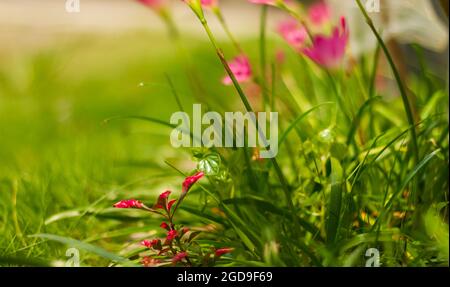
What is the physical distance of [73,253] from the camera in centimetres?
131

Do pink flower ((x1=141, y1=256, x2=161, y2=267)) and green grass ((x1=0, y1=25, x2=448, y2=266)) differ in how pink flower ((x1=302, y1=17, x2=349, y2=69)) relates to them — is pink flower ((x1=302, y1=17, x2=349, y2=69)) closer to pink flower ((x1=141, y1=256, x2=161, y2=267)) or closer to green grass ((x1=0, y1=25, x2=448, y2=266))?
green grass ((x1=0, y1=25, x2=448, y2=266))

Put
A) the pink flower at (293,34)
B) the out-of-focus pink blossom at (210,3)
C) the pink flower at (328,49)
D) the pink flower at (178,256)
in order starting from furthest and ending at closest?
the pink flower at (293,34), the out-of-focus pink blossom at (210,3), the pink flower at (328,49), the pink flower at (178,256)

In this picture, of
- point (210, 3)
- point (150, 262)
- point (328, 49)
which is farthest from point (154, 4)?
point (150, 262)

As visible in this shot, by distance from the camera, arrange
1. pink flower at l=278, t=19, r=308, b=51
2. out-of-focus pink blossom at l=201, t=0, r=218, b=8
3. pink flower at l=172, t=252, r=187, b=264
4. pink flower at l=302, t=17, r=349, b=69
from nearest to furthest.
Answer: pink flower at l=172, t=252, r=187, b=264
pink flower at l=302, t=17, r=349, b=69
out-of-focus pink blossom at l=201, t=0, r=218, b=8
pink flower at l=278, t=19, r=308, b=51

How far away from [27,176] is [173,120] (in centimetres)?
55

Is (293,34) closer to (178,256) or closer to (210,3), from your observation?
(210,3)

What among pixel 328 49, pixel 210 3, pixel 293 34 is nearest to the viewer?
pixel 328 49

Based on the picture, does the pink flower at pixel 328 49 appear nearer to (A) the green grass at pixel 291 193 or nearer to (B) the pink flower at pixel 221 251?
(A) the green grass at pixel 291 193

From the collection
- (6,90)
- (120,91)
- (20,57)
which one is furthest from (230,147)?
(20,57)

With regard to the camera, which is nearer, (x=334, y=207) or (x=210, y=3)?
(x=334, y=207)

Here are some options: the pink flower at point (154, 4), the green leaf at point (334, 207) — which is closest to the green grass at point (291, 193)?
the green leaf at point (334, 207)

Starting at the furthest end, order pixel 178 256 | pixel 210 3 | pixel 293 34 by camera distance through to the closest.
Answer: pixel 293 34, pixel 210 3, pixel 178 256

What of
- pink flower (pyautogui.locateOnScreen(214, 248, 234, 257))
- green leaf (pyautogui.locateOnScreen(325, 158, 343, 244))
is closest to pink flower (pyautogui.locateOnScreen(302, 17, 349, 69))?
green leaf (pyautogui.locateOnScreen(325, 158, 343, 244))

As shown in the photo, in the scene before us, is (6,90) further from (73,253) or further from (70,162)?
(73,253)
